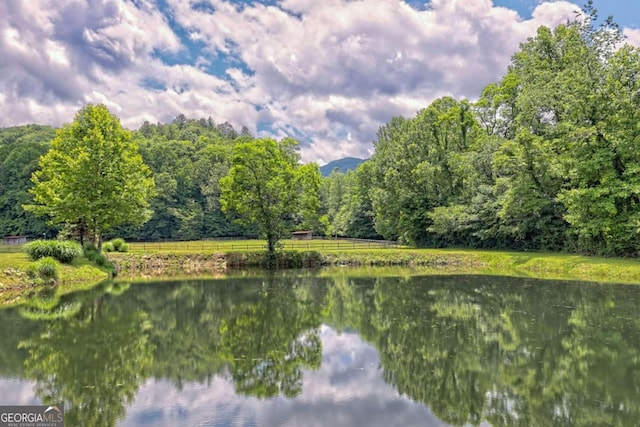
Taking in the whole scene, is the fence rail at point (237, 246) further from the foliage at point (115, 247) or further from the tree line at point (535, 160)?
the tree line at point (535, 160)

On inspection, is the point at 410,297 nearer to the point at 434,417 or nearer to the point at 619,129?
the point at 434,417

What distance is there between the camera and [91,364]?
33.7 ft

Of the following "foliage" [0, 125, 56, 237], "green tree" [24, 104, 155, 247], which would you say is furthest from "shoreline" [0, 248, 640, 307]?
"foliage" [0, 125, 56, 237]

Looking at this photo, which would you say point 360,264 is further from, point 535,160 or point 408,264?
point 535,160

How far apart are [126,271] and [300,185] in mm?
14790

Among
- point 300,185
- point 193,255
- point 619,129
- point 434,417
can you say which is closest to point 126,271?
point 193,255

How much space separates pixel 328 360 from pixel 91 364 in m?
5.34

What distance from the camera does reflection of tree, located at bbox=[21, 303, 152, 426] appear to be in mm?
7929

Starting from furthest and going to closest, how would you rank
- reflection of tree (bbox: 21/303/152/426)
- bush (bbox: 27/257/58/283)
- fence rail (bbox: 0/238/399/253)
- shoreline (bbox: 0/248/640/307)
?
fence rail (bbox: 0/238/399/253), shoreline (bbox: 0/248/640/307), bush (bbox: 27/257/58/283), reflection of tree (bbox: 21/303/152/426)

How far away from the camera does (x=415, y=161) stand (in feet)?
166

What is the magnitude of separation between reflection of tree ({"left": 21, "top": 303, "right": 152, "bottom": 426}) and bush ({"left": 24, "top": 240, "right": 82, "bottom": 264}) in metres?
13.7

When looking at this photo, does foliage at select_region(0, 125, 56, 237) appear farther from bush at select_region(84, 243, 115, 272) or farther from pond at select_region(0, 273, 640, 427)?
pond at select_region(0, 273, 640, 427)

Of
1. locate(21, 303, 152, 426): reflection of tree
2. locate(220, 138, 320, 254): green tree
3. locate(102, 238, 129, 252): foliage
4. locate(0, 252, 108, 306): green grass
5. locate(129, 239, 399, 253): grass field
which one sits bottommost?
locate(21, 303, 152, 426): reflection of tree

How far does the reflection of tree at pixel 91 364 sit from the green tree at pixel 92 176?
17994 mm
